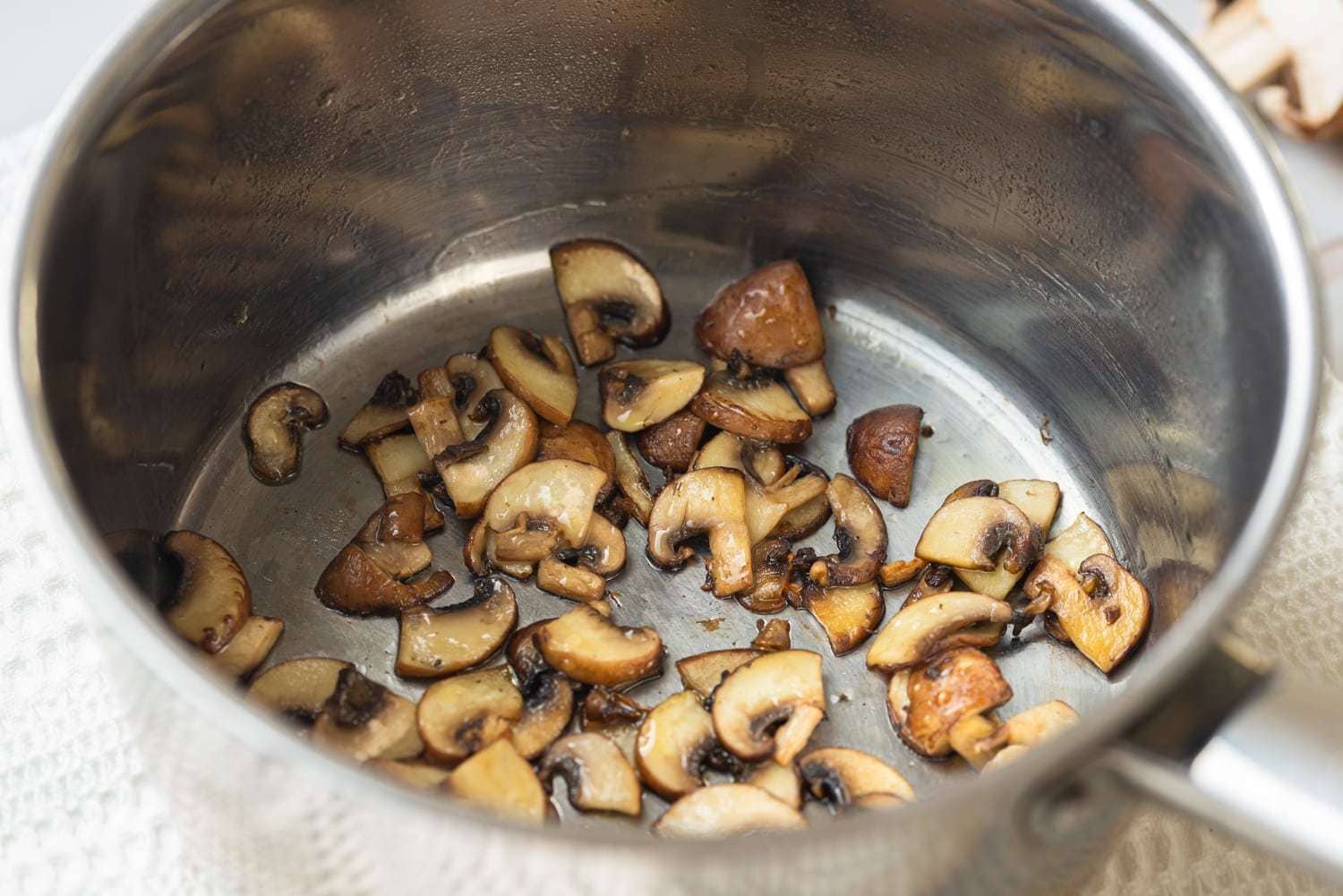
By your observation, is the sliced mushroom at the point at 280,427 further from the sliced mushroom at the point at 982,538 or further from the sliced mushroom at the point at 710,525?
the sliced mushroom at the point at 982,538

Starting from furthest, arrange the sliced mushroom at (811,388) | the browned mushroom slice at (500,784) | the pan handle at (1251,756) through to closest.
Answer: the sliced mushroom at (811,388) < the browned mushroom slice at (500,784) < the pan handle at (1251,756)

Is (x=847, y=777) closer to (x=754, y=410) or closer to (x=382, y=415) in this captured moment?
(x=754, y=410)

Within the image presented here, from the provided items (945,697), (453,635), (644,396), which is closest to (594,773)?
(453,635)

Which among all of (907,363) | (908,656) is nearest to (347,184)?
(907,363)

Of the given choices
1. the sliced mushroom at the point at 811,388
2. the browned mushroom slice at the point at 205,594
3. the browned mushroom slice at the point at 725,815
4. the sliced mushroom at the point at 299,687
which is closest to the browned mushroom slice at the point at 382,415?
the browned mushroom slice at the point at 205,594

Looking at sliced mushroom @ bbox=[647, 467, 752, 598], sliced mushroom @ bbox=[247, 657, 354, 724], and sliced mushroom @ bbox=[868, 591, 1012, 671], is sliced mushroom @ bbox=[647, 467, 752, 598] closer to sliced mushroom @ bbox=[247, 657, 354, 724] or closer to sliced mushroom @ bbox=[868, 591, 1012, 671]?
sliced mushroom @ bbox=[868, 591, 1012, 671]

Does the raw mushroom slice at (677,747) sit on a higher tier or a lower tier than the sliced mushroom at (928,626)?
lower

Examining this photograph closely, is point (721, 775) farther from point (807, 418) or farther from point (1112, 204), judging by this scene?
point (1112, 204)
